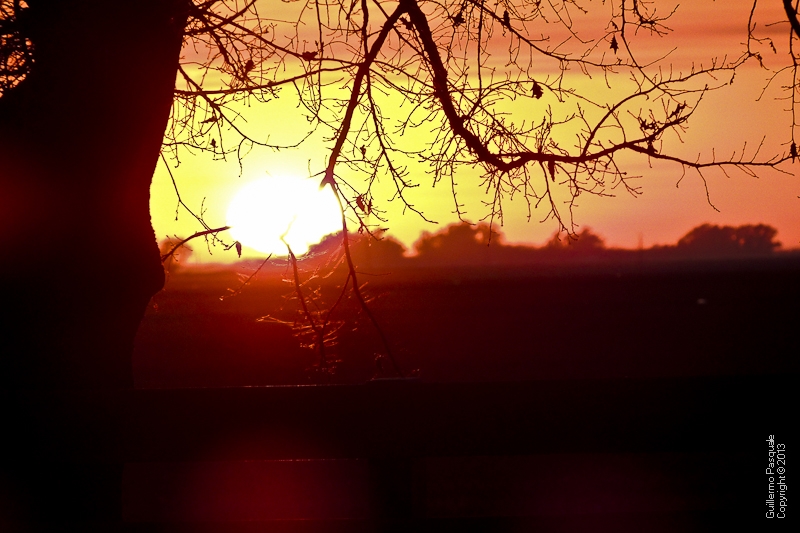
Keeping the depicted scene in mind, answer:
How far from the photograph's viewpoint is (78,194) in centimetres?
461

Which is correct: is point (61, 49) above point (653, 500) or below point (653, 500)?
above

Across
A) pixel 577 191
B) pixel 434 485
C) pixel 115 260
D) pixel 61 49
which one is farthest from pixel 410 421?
pixel 434 485

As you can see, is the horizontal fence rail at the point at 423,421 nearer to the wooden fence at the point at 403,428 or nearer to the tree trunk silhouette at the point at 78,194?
the wooden fence at the point at 403,428

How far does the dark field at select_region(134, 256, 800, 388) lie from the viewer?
23.1 meters

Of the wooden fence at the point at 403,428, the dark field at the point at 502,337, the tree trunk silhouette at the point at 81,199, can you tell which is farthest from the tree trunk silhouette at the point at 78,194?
the dark field at the point at 502,337

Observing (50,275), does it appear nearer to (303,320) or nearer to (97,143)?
(97,143)

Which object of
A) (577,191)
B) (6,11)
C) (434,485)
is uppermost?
(6,11)

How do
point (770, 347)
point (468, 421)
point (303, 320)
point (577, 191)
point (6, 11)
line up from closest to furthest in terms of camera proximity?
point (468, 421), point (6, 11), point (577, 191), point (303, 320), point (770, 347)

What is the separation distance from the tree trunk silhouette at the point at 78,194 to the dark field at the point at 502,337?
Answer: 6.25 ft

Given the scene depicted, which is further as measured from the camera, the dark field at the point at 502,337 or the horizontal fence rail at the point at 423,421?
the dark field at the point at 502,337

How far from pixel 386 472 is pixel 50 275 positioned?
2.40 m

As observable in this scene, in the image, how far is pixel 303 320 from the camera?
258 inches

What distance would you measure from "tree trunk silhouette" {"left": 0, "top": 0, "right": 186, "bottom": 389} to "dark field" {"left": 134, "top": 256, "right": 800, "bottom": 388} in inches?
75.1

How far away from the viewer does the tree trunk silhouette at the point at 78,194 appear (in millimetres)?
4461
